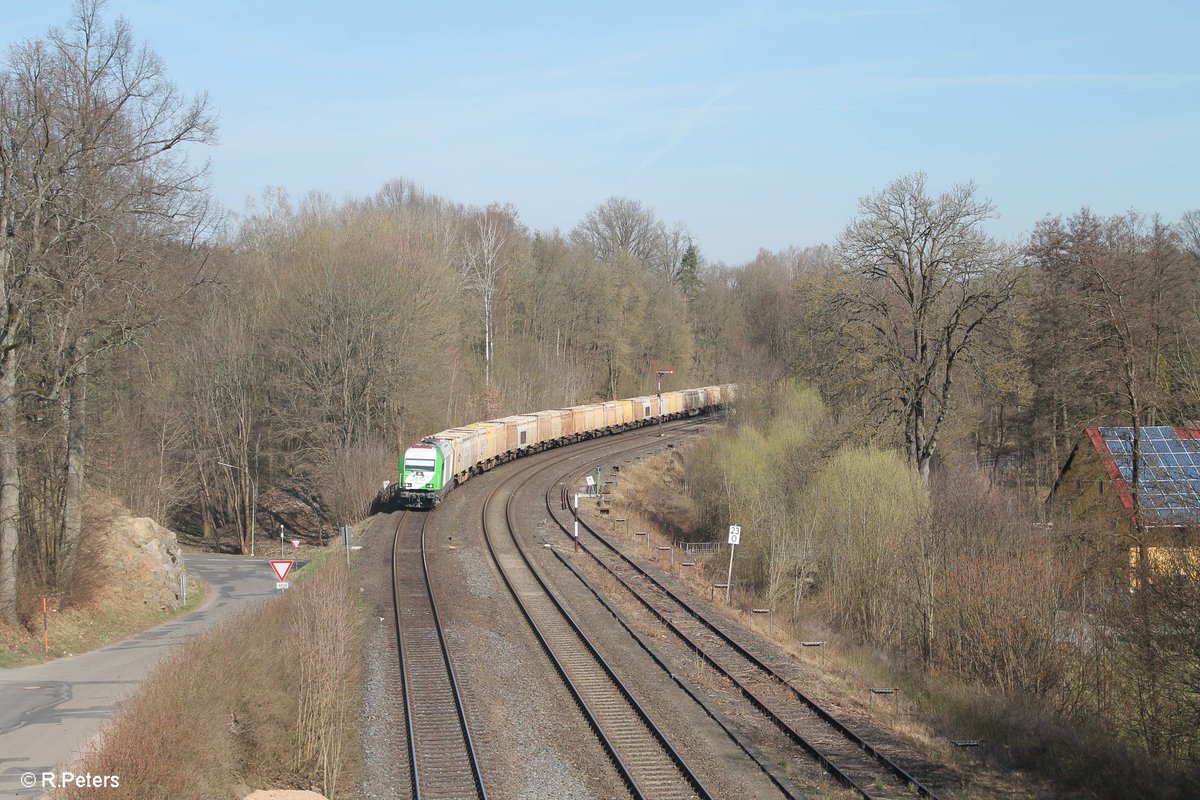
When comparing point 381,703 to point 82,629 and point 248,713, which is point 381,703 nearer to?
point 248,713

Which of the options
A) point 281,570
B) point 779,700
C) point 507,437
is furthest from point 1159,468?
point 507,437

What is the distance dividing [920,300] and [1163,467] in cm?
1181

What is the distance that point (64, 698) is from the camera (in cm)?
1543

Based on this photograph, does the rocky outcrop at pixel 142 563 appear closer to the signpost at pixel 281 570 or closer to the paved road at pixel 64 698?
the paved road at pixel 64 698

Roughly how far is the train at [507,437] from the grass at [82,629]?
26.5 feet

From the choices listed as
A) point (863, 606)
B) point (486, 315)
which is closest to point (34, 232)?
point (863, 606)

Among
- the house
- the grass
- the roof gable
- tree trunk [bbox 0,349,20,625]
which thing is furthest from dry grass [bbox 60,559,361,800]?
the roof gable

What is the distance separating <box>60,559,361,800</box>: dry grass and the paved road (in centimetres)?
87

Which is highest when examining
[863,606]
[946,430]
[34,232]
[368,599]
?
[34,232]

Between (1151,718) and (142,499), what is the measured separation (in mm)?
37948

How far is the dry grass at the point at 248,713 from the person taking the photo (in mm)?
9953

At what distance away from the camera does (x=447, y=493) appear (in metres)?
35.3

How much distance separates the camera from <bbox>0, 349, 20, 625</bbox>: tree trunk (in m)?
19.9

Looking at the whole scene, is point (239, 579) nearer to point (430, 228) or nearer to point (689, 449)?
point (689, 449)
